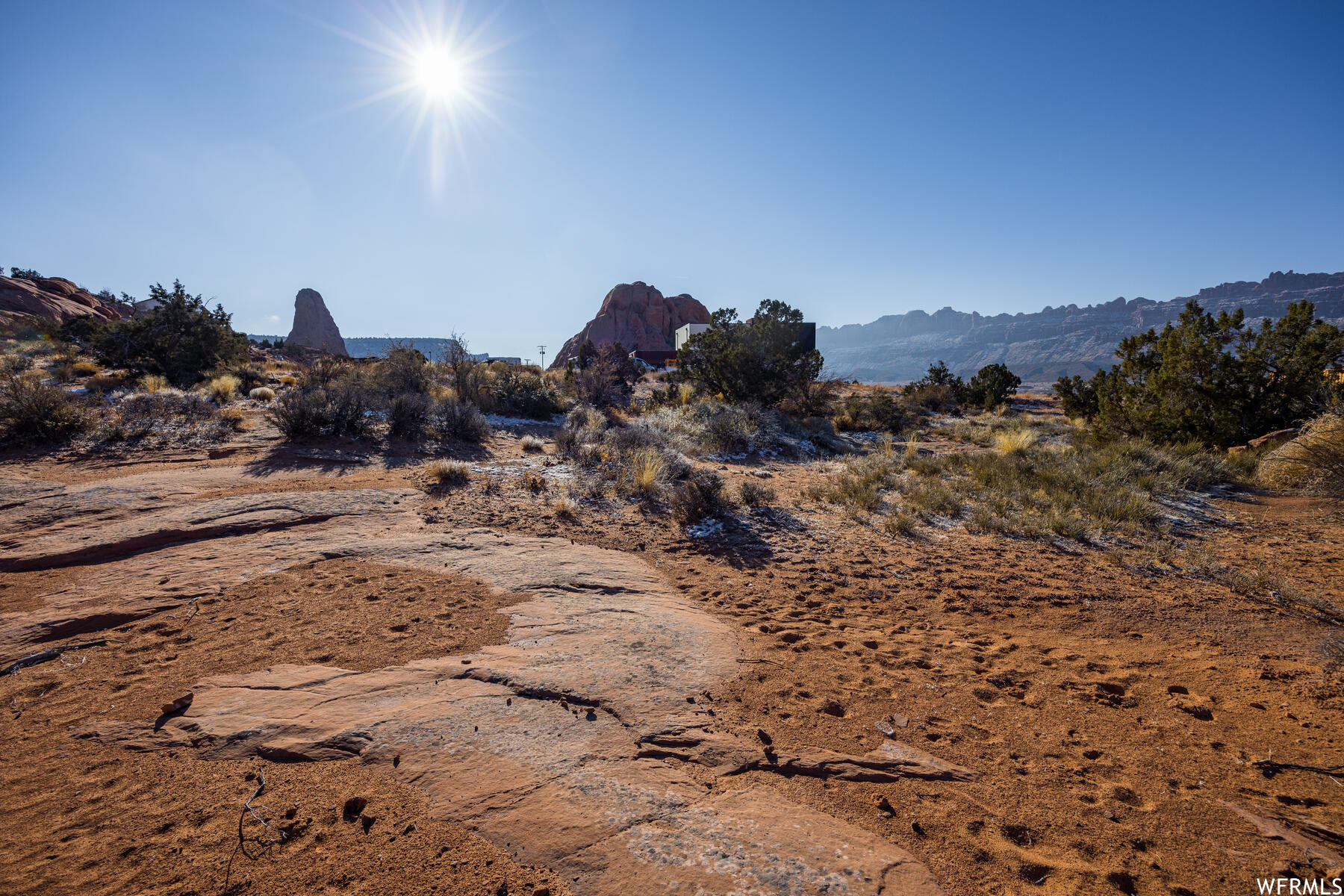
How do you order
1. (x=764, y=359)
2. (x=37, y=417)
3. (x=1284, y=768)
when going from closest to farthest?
(x=1284, y=768), (x=37, y=417), (x=764, y=359)

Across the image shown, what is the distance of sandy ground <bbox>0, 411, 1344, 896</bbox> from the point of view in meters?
1.91

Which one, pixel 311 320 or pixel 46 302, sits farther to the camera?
pixel 311 320

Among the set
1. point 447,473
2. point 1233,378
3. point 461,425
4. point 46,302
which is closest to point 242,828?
point 447,473

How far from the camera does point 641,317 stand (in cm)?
7169

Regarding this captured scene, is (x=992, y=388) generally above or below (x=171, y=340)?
below

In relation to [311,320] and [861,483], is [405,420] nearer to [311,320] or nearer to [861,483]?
[861,483]

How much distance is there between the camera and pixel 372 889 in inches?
69.3

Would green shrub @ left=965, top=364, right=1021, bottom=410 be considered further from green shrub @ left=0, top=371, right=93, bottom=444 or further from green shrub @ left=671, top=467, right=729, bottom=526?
green shrub @ left=0, top=371, right=93, bottom=444

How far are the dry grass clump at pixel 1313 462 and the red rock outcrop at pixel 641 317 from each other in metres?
63.0

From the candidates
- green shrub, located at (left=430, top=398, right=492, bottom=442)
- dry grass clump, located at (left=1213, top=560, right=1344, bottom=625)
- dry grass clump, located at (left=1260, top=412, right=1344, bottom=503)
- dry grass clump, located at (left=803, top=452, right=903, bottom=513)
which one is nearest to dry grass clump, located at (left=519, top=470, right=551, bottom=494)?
green shrub, located at (left=430, top=398, right=492, bottom=442)

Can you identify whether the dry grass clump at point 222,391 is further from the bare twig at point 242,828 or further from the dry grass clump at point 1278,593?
the dry grass clump at point 1278,593

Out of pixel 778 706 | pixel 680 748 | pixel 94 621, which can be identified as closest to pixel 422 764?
pixel 680 748

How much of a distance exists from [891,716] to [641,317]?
72.0 meters

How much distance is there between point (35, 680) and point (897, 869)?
4.80 metres
